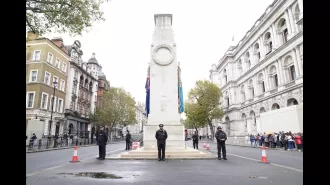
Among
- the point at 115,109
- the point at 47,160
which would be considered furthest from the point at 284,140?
the point at 115,109

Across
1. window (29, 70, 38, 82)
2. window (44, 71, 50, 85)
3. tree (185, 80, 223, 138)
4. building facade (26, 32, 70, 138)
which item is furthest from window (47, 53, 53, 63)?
tree (185, 80, 223, 138)

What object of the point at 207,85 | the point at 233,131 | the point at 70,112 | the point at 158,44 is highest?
the point at 207,85

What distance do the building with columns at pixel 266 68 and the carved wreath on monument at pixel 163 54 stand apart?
60.8 feet

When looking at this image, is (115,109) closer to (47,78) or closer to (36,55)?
(47,78)

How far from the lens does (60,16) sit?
1258 centimetres

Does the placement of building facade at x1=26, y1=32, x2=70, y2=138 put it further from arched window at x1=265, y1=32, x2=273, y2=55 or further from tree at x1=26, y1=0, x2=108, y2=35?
arched window at x1=265, y1=32, x2=273, y2=55

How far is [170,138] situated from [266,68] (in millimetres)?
29978

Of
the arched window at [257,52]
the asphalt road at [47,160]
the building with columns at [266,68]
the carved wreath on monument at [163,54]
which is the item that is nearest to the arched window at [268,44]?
the building with columns at [266,68]

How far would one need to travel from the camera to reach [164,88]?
45.8 feet

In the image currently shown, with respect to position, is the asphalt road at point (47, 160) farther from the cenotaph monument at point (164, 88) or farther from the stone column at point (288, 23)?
the stone column at point (288, 23)
